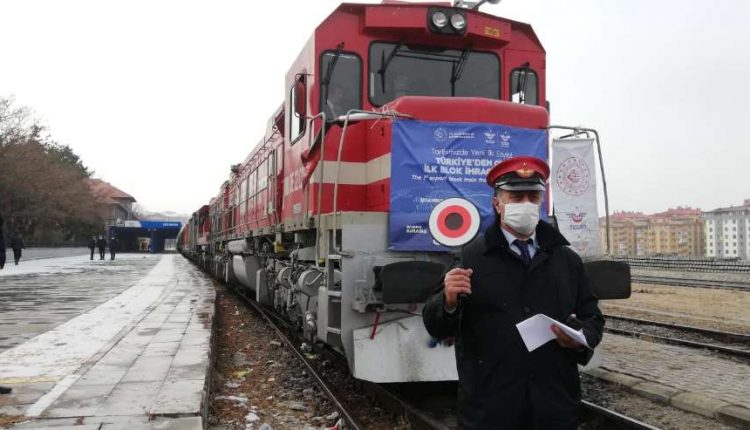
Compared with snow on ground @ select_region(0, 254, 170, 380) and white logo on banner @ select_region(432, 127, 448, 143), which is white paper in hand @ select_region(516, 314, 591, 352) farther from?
snow on ground @ select_region(0, 254, 170, 380)

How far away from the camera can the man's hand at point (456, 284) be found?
234 cm

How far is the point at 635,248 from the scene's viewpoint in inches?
4966

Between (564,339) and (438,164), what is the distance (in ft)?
11.0

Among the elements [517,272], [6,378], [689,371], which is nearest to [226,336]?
[6,378]

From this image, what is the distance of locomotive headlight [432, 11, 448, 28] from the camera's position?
6242mm

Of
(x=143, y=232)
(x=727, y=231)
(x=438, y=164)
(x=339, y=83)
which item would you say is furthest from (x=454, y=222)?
(x=727, y=231)

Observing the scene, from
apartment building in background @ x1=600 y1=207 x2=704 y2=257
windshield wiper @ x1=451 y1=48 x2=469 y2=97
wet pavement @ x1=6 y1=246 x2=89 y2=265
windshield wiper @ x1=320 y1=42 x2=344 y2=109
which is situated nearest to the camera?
windshield wiper @ x1=320 y1=42 x2=344 y2=109

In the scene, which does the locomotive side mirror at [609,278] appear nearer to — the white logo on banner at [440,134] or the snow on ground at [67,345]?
the white logo on banner at [440,134]

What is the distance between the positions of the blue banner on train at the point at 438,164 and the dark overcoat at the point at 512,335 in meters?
2.95

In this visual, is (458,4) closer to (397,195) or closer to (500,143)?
(500,143)

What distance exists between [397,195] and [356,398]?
7.64 ft

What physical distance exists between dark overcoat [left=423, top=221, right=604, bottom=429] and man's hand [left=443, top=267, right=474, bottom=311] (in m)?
0.09

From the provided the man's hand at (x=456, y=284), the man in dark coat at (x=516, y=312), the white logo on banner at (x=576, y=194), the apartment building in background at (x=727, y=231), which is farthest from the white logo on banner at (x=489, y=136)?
the apartment building in background at (x=727, y=231)

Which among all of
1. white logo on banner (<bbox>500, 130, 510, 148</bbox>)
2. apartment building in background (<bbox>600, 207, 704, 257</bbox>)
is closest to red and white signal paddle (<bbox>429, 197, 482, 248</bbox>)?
white logo on banner (<bbox>500, 130, 510, 148</bbox>)
